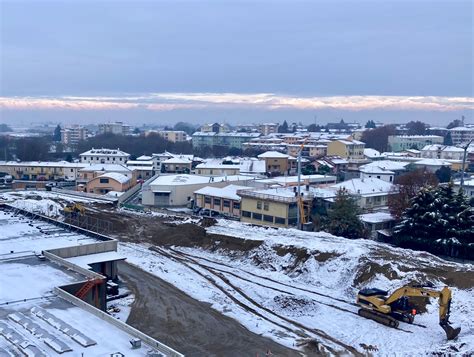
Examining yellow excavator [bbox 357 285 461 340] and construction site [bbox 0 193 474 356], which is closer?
construction site [bbox 0 193 474 356]

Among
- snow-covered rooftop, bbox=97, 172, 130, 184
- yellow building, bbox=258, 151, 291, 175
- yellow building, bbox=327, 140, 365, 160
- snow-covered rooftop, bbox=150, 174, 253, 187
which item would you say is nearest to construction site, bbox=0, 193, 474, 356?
snow-covered rooftop, bbox=150, 174, 253, 187

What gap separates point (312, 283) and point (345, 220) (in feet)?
25.7

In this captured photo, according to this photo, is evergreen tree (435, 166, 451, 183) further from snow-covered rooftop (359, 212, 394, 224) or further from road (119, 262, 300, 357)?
road (119, 262, 300, 357)

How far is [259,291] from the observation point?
21250mm

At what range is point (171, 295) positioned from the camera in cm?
2069

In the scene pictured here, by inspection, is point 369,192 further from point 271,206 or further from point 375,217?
point 271,206

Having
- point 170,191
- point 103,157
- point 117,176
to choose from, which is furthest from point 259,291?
point 103,157

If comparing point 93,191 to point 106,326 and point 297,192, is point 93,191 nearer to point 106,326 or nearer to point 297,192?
point 297,192

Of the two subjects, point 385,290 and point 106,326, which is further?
point 385,290

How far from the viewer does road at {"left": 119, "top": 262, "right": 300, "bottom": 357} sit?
15.8 m

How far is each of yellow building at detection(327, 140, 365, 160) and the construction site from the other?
44.2 metres

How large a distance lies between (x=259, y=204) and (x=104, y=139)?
6869cm

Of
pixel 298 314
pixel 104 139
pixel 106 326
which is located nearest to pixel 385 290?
pixel 298 314

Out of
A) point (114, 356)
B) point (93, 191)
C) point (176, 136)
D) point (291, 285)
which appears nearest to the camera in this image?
point (114, 356)
